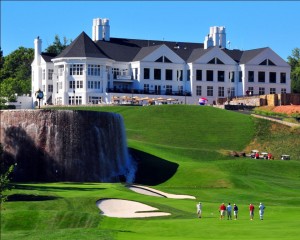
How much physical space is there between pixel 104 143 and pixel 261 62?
7664 centimetres

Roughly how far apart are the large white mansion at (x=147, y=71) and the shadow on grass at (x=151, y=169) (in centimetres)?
5140

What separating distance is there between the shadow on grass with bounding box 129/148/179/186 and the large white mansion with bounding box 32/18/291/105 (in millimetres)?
51401

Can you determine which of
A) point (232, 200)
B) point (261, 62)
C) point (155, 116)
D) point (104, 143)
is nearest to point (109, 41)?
point (261, 62)

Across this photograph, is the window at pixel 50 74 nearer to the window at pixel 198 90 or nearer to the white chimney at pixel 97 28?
the white chimney at pixel 97 28

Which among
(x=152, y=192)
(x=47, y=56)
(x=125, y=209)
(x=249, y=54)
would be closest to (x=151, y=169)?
(x=152, y=192)

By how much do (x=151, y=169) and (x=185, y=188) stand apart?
11.9 metres

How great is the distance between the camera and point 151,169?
97.3 metres

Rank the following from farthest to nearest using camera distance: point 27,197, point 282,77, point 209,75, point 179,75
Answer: point 282,77 < point 209,75 < point 179,75 < point 27,197

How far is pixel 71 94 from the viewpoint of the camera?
153375mm

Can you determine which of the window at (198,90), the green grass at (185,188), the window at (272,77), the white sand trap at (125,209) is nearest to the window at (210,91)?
the window at (198,90)

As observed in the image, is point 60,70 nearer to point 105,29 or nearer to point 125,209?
point 105,29

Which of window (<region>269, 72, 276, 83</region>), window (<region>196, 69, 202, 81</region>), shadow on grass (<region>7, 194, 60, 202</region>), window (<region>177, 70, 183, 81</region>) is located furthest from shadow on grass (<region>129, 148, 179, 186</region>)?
window (<region>269, 72, 276, 83</region>)

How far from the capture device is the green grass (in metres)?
53.0

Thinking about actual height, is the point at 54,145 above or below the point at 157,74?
below
